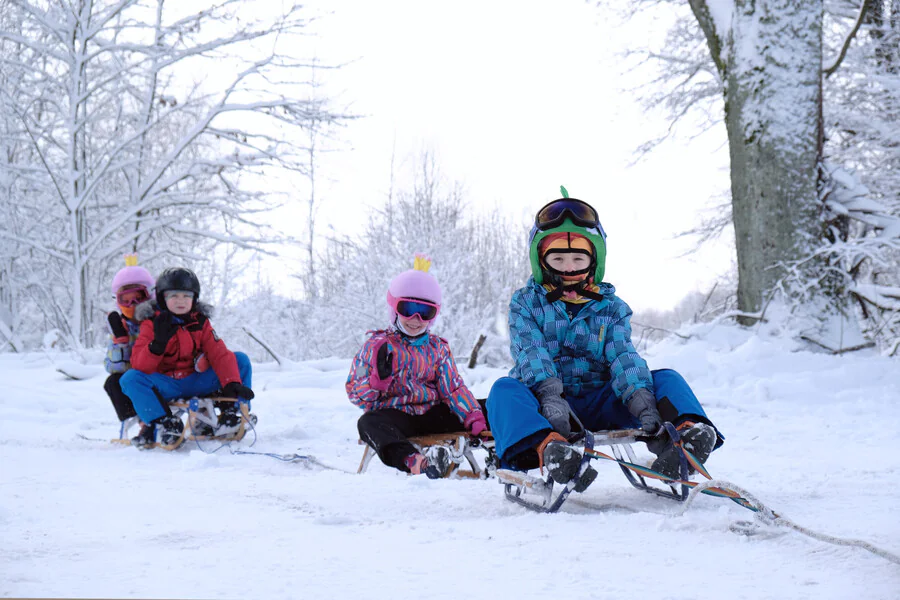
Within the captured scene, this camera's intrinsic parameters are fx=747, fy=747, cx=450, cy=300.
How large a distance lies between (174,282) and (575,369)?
2.93 meters

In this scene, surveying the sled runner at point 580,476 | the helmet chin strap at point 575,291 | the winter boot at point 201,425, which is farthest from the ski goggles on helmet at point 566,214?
the winter boot at point 201,425

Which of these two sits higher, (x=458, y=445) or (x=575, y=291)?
(x=575, y=291)

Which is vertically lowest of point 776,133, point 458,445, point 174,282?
point 458,445

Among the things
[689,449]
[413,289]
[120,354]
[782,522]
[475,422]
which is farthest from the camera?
[120,354]

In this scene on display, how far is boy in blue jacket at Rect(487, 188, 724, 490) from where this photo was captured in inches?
101

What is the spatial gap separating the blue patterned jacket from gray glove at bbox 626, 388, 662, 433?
180mm

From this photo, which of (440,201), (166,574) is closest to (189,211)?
(440,201)

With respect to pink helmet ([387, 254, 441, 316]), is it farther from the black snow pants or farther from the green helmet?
the black snow pants

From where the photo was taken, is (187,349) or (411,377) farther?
(187,349)

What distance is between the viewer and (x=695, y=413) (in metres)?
2.66

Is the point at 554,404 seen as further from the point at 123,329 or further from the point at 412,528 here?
the point at 123,329

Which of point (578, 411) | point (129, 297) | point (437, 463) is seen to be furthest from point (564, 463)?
point (129, 297)

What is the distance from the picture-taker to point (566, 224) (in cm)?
313

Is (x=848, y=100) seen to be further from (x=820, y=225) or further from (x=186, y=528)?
(x=186, y=528)
